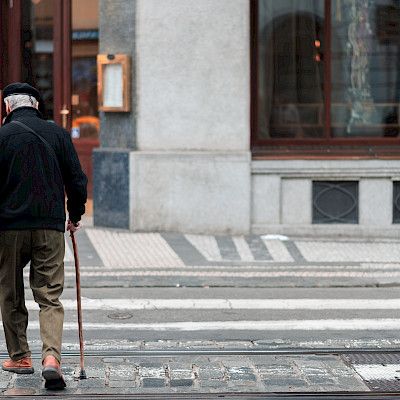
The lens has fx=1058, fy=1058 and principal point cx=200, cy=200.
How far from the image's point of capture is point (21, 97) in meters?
6.71

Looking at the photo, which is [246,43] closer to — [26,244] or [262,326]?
[262,326]

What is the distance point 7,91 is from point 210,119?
24.3 feet

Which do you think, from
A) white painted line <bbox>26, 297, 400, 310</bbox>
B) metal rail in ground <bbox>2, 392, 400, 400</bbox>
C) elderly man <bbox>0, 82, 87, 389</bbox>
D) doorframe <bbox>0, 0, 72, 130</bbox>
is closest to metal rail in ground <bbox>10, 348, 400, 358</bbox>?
elderly man <bbox>0, 82, 87, 389</bbox>

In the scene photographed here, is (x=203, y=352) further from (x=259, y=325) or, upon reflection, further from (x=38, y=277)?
(x=38, y=277)

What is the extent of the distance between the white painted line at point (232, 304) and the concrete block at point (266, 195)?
4.12 m

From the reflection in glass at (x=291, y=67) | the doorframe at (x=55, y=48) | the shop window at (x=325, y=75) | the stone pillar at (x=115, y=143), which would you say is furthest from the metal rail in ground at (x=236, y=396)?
the doorframe at (x=55, y=48)

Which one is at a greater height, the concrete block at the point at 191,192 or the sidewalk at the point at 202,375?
the concrete block at the point at 191,192

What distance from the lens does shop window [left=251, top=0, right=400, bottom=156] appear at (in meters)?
14.4

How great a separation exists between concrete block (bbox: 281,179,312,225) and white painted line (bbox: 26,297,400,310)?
13.4 ft

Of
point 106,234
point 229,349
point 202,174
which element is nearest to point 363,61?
point 202,174

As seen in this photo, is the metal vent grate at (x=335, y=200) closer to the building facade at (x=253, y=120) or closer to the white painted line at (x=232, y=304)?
the building facade at (x=253, y=120)

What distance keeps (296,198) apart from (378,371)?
7.07m

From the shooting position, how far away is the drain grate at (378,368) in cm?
675

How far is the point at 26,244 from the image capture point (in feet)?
21.6
